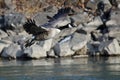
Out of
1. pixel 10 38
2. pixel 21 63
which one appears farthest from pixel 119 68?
pixel 10 38

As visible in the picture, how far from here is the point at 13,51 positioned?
33875 millimetres

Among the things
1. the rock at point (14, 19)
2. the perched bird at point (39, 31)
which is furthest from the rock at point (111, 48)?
the rock at point (14, 19)

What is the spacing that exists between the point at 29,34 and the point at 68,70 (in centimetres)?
1057

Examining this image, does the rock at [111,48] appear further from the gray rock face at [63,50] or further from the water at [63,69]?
the gray rock face at [63,50]

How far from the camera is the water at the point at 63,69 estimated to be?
83.0 feet

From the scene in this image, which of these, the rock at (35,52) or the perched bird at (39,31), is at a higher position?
the perched bird at (39,31)

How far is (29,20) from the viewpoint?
127 feet

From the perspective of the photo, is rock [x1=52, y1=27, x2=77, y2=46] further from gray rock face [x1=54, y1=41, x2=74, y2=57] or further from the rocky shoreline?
gray rock face [x1=54, y1=41, x2=74, y2=57]

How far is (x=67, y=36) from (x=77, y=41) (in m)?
1.89

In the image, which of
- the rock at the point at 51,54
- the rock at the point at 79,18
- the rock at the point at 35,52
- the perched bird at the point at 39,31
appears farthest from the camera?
the rock at the point at 79,18

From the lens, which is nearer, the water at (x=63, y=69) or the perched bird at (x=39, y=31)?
the water at (x=63, y=69)

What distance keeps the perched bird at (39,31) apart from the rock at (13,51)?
5.49ft

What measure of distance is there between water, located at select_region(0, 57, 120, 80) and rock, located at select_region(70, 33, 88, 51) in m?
1.08

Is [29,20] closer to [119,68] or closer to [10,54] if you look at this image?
[10,54]
